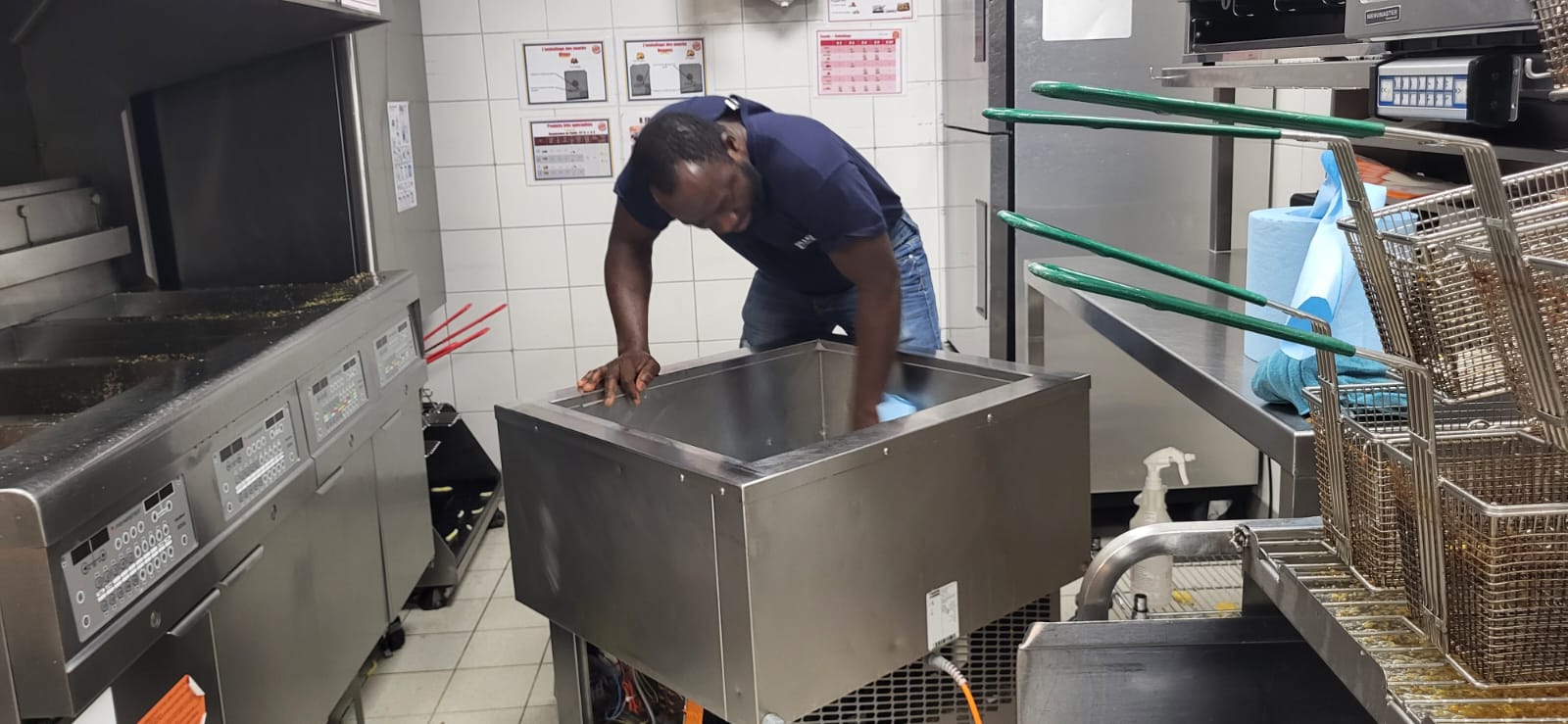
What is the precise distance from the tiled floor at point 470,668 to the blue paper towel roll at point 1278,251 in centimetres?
174

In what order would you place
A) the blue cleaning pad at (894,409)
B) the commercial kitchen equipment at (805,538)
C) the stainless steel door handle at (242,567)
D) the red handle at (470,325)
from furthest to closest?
the red handle at (470,325) < the blue cleaning pad at (894,409) < the stainless steel door handle at (242,567) < the commercial kitchen equipment at (805,538)

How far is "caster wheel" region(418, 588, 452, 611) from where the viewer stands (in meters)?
3.23

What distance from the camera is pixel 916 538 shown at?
5.56 ft

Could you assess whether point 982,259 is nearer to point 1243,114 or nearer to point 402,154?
point 402,154

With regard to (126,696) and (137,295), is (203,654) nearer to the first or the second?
(126,696)

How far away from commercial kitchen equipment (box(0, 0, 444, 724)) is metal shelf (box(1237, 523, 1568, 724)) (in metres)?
→ 1.31

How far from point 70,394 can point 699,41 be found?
2330mm

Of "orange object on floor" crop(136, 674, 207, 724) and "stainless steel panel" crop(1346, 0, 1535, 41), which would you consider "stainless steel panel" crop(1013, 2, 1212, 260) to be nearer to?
"stainless steel panel" crop(1346, 0, 1535, 41)

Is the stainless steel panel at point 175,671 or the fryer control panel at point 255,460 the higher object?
the fryer control panel at point 255,460

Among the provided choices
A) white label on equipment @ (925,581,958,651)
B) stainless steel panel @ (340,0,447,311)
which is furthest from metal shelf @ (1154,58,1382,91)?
stainless steel panel @ (340,0,447,311)

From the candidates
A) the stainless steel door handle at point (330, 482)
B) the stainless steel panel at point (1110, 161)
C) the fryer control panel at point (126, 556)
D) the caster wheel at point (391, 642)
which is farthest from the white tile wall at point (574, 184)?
the fryer control panel at point (126, 556)

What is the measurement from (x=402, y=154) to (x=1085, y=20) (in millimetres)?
1965

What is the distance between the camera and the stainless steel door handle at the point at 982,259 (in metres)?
3.37

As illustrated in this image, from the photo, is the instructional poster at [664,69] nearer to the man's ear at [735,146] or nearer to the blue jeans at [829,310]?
the blue jeans at [829,310]
